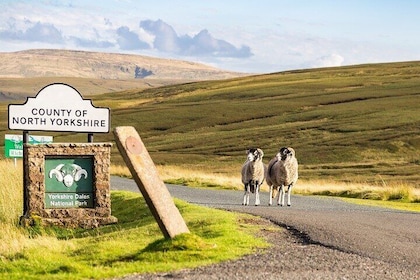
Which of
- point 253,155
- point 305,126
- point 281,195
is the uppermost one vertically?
point 253,155

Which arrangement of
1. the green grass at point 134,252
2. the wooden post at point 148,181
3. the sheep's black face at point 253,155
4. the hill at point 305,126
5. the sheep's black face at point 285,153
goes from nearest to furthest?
the green grass at point 134,252, the wooden post at point 148,181, the sheep's black face at point 253,155, the sheep's black face at point 285,153, the hill at point 305,126

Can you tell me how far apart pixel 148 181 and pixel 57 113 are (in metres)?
9.52

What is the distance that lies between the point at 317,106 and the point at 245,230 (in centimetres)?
10284

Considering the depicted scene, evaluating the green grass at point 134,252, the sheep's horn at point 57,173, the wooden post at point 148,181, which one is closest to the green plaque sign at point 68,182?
the sheep's horn at point 57,173

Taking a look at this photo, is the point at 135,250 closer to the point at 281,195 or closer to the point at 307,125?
the point at 281,195

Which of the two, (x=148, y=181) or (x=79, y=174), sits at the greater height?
(x=148, y=181)

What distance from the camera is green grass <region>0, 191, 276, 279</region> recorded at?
13.5 meters

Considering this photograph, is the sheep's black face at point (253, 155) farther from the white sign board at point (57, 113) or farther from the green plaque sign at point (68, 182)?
the green plaque sign at point (68, 182)

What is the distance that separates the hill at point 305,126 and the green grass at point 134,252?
4122cm

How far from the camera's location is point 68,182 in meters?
23.9

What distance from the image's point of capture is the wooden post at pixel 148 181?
1501 centimetres

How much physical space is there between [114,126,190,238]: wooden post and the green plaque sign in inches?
352

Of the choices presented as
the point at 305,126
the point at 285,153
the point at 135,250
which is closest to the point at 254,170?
the point at 285,153

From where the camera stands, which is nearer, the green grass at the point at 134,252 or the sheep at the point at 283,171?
the green grass at the point at 134,252
